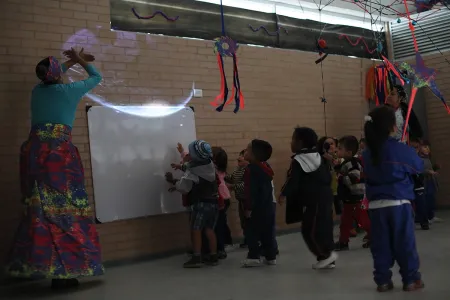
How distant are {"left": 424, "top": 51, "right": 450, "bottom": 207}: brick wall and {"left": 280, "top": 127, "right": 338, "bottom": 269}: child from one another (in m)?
3.94

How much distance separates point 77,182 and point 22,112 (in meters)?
0.97

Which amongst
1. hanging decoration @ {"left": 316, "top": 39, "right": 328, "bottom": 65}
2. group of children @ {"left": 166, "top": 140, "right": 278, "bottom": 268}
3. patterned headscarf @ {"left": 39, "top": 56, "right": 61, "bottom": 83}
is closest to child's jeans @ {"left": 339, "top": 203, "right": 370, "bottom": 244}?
group of children @ {"left": 166, "top": 140, "right": 278, "bottom": 268}

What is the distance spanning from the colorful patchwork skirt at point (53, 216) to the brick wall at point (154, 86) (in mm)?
640

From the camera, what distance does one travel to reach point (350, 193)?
498cm

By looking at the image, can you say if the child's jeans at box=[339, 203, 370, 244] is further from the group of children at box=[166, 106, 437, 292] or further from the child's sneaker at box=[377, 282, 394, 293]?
the child's sneaker at box=[377, 282, 394, 293]

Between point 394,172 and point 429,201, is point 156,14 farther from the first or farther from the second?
point 429,201

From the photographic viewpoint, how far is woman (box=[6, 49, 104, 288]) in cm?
358

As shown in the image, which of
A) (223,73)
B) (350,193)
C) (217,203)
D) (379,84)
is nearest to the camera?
(217,203)

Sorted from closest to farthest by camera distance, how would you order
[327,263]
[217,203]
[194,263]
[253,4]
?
[327,263], [194,263], [217,203], [253,4]

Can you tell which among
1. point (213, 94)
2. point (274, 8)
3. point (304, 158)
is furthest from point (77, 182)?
point (274, 8)

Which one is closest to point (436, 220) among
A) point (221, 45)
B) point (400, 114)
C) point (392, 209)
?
point (400, 114)

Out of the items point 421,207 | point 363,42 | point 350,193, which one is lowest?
point 421,207

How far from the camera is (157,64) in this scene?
5242 mm

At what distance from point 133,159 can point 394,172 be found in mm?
2613
